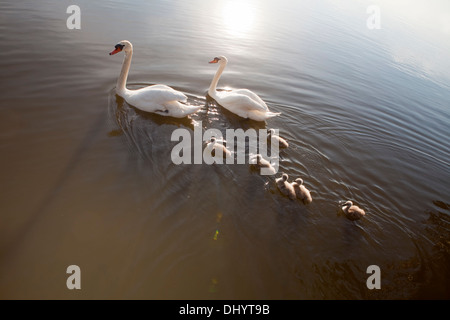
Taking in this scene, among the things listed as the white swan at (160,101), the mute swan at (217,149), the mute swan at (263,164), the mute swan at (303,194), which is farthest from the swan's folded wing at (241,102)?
the mute swan at (303,194)

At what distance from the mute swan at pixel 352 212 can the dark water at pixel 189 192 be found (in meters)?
0.19

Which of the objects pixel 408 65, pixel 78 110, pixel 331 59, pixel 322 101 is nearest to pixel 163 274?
pixel 78 110

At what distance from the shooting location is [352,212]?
17.2 feet

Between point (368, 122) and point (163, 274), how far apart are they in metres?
9.21

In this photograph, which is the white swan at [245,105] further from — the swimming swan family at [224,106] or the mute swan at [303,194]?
the mute swan at [303,194]

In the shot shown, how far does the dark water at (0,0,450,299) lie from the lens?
159 inches

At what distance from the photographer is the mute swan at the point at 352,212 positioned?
525 centimetres

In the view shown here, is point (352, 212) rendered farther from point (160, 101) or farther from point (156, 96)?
point (156, 96)

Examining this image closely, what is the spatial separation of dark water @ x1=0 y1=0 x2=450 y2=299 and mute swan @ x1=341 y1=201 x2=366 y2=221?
0.64 ft

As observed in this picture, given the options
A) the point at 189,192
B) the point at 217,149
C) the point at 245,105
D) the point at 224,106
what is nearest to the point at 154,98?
the point at 224,106

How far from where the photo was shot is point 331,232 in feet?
16.6

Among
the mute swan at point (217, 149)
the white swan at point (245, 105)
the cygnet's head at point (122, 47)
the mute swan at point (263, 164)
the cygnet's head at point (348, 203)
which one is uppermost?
the cygnet's head at point (122, 47)

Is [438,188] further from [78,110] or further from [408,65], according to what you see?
[408,65]

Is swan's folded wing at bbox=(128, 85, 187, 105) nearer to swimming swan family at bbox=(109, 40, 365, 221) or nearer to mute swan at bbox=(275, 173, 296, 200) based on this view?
swimming swan family at bbox=(109, 40, 365, 221)
